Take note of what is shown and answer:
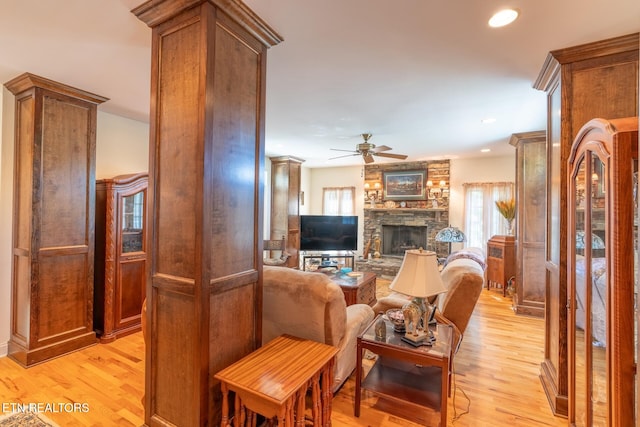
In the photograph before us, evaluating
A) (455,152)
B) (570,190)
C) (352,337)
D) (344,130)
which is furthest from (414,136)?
(352,337)

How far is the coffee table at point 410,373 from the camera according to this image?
6.12 feet

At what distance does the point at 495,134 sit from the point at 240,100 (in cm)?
428

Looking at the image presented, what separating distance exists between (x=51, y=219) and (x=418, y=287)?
3435mm

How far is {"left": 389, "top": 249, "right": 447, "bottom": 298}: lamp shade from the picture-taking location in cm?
202

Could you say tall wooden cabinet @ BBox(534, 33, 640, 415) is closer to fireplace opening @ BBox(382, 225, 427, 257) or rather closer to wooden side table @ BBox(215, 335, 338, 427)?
wooden side table @ BBox(215, 335, 338, 427)

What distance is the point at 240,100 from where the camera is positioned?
71.4 inches

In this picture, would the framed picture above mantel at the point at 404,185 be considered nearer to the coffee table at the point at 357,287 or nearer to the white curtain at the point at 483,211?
the white curtain at the point at 483,211

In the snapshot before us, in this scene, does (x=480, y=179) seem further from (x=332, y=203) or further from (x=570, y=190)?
(x=570, y=190)

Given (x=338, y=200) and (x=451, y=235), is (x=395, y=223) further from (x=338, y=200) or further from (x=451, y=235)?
(x=338, y=200)

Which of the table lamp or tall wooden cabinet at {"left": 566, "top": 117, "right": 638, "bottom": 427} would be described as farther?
the table lamp

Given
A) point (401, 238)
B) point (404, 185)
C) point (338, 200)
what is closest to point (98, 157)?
point (338, 200)
